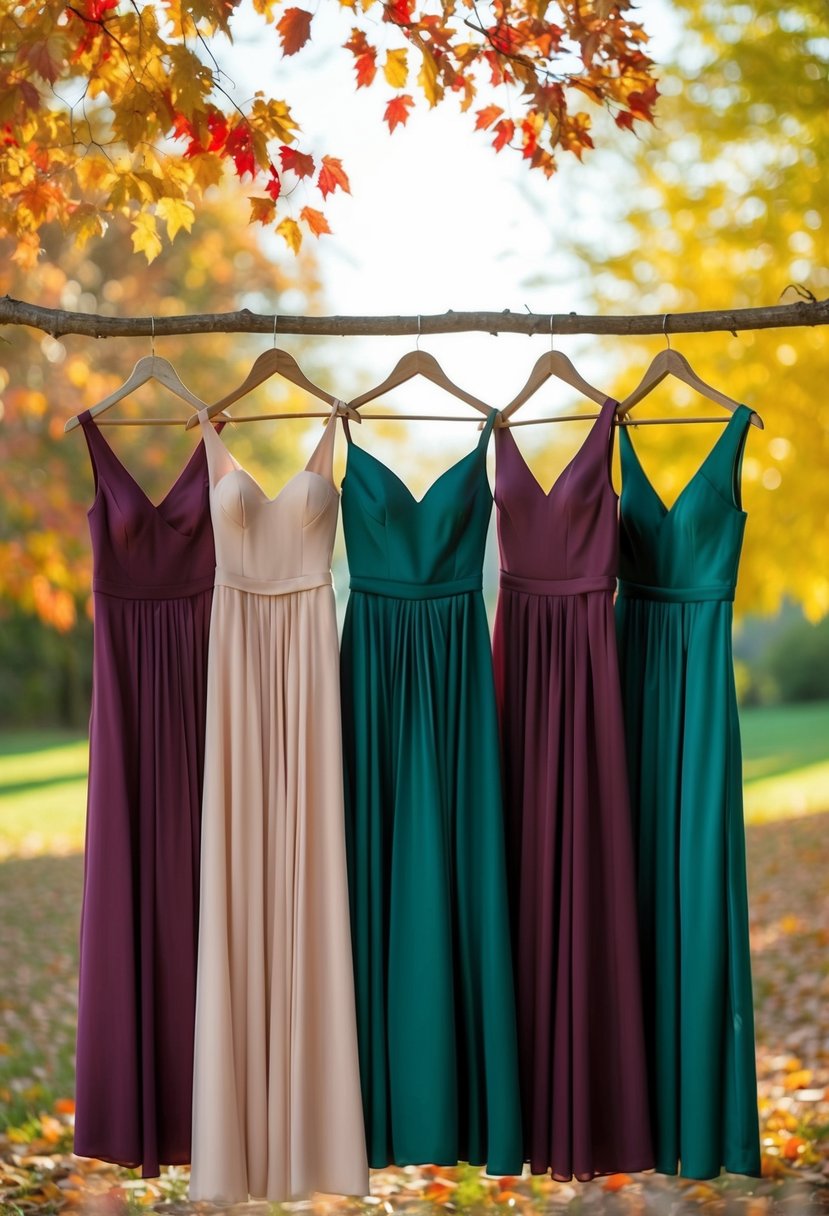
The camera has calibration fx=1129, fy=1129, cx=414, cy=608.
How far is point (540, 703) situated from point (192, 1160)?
1036 millimetres

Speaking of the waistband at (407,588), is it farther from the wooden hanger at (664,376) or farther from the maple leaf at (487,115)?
the maple leaf at (487,115)

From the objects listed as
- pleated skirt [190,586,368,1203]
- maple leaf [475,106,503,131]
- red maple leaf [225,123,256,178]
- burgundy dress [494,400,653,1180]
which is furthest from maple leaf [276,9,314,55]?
pleated skirt [190,586,368,1203]

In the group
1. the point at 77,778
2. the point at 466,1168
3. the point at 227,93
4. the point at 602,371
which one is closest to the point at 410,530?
the point at 227,93

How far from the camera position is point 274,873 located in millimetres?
2062

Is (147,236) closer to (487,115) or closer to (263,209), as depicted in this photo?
(263,209)

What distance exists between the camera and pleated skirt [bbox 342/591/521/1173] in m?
2.02

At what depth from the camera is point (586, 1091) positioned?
2.04 metres

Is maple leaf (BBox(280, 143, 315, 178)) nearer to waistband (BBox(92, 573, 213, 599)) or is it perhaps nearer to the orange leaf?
waistband (BBox(92, 573, 213, 599))

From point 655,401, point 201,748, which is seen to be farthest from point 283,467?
point 201,748

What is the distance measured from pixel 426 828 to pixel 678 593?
25.8 inches

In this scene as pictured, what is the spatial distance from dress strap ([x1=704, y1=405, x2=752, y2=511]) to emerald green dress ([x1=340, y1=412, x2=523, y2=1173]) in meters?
0.42

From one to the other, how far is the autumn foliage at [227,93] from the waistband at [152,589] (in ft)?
2.76

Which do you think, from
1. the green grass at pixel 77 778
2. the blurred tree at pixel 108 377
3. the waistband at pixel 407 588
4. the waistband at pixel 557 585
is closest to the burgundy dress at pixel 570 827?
the waistband at pixel 557 585

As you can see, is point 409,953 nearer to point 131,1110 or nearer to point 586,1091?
point 586,1091
